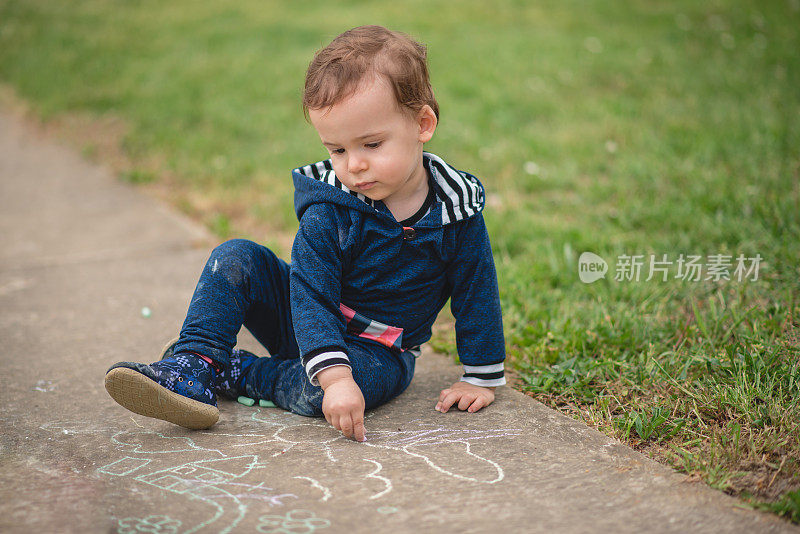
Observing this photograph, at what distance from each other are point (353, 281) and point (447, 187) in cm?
35

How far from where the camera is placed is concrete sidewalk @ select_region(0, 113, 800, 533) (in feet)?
4.96

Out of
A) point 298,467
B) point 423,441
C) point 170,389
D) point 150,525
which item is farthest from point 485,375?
point 150,525

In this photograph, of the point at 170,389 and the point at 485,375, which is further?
the point at 485,375

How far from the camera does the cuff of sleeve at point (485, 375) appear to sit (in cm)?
206

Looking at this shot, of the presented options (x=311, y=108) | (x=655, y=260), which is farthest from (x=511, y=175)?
(x=311, y=108)

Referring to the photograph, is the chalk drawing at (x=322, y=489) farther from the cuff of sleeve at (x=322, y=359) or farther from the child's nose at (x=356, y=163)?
the child's nose at (x=356, y=163)

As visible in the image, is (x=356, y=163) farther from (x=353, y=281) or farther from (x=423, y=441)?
(x=423, y=441)

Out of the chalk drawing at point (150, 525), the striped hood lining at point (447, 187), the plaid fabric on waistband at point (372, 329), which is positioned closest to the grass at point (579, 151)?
the plaid fabric on waistband at point (372, 329)

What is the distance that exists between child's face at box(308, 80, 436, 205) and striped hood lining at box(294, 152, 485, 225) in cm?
7

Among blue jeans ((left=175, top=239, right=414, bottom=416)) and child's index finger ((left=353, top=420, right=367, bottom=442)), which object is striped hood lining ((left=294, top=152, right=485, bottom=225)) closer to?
blue jeans ((left=175, top=239, right=414, bottom=416))

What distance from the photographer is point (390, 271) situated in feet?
6.61

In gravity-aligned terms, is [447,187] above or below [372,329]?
above

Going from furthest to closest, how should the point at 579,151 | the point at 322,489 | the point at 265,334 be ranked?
the point at 579,151, the point at 265,334, the point at 322,489

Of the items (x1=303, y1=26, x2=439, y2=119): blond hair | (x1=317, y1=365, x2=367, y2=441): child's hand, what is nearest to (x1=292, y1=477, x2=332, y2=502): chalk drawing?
(x1=317, y1=365, x2=367, y2=441): child's hand
